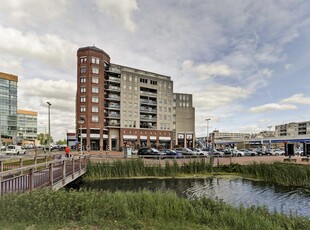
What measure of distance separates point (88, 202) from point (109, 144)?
66.4 metres

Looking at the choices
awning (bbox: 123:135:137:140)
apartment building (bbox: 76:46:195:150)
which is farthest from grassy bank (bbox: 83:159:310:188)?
awning (bbox: 123:135:137:140)

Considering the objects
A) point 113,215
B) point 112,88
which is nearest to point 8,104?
point 112,88

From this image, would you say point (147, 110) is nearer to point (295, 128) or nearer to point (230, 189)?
point (230, 189)

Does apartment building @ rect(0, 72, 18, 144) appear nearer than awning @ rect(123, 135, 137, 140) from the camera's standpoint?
No

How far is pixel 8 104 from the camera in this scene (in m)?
111

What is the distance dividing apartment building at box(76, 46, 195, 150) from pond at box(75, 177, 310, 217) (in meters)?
41.9

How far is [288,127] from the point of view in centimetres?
17338

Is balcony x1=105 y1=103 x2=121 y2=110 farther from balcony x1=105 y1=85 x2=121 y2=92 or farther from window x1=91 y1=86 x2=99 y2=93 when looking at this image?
window x1=91 y1=86 x2=99 y2=93

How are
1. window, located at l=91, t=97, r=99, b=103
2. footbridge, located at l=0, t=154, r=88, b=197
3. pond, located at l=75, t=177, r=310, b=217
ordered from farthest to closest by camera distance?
window, located at l=91, t=97, r=99, b=103, pond, located at l=75, t=177, r=310, b=217, footbridge, located at l=0, t=154, r=88, b=197

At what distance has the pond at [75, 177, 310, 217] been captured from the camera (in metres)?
16.0

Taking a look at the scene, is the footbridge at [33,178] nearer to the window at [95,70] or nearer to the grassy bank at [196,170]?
the grassy bank at [196,170]

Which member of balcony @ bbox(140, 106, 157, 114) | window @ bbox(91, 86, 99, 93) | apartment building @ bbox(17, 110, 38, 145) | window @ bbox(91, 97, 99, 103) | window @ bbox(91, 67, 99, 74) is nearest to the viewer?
window @ bbox(91, 97, 99, 103)

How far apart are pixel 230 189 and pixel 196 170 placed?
314 inches

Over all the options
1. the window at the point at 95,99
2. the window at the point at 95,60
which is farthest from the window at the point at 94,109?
the window at the point at 95,60
